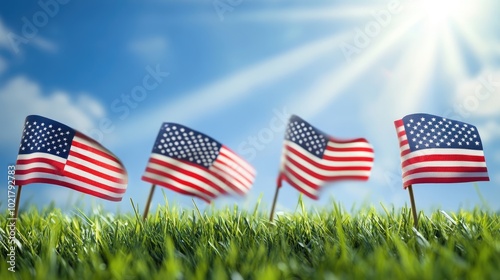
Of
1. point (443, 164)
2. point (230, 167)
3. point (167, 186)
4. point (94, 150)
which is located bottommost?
point (167, 186)

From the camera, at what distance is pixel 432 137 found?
20.0 ft

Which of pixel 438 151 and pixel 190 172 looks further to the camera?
pixel 190 172

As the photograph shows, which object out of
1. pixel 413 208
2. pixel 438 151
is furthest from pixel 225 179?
pixel 438 151

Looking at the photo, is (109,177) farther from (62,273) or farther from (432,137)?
(432,137)

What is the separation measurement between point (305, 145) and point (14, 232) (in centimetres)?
348

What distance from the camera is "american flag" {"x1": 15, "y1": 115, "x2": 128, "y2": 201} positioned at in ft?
20.0

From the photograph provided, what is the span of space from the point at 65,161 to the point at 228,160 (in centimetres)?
192

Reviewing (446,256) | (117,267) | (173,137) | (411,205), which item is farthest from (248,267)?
(173,137)

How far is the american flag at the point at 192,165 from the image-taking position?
6633mm

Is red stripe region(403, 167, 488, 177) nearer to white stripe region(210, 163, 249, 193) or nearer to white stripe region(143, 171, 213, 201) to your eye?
white stripe region(210, 163, 249, 193)

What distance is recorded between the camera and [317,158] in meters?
7.00

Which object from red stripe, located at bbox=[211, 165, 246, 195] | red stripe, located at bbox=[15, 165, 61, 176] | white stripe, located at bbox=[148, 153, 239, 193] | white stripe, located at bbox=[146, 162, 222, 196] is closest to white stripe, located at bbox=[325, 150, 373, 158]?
red stripe, located at bbox=[211, 165, 246, 195]

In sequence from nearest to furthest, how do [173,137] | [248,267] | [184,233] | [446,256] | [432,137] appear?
[446,256], [248,267], [184,233], [432,137], [173,137]
